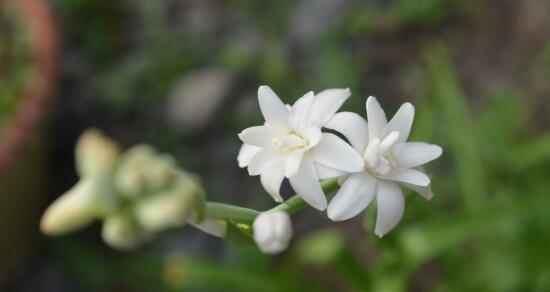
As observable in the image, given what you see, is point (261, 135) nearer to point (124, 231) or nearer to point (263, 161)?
point (263, 161)

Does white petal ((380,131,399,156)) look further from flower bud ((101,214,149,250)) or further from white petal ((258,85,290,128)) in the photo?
flower bud ((101,214,149,250))

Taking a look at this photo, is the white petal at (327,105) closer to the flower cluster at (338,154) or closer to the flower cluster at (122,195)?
the flower cluster at (338,154)

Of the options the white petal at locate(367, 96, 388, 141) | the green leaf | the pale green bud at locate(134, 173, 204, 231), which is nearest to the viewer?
the pale green bud at locate(134, 173, 204, 231)

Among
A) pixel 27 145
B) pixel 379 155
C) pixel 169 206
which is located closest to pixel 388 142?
pixel 379 155

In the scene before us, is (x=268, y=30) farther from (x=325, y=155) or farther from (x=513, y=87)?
(x=325, y=155)

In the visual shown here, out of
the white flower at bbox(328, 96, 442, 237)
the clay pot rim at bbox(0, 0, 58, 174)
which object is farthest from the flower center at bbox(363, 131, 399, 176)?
the clay pot rim at bbox(0, 0, 58, 174)

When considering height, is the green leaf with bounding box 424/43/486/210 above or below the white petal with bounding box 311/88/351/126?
below
